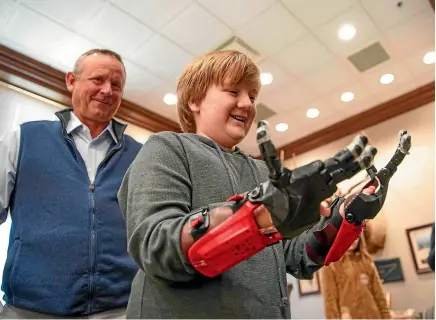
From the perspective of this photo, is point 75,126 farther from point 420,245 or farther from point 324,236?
point 420,245

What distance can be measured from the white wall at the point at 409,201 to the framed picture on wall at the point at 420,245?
0.05 m

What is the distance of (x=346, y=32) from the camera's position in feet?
11.5

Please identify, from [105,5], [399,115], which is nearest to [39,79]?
[105,5]

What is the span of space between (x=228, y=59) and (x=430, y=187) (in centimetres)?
391

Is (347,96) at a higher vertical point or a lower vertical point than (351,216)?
higher

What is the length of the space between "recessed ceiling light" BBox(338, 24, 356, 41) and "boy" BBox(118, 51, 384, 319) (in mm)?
2834

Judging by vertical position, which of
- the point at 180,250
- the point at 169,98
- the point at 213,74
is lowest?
the point at 180,250

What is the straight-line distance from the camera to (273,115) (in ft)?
15.5

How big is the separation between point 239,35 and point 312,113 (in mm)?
1682

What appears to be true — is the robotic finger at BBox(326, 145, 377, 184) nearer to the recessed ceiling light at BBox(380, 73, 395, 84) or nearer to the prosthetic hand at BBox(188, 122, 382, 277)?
the prosthetic hand at BBox(188, 122, 382, 277)

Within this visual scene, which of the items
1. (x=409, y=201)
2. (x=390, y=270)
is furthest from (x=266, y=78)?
(x=390, y=270)

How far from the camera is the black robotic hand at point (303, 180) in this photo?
21.3 inches

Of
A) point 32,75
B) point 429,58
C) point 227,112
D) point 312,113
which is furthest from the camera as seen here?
point 312,113

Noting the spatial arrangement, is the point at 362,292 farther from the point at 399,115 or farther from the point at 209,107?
the point at 209,107
